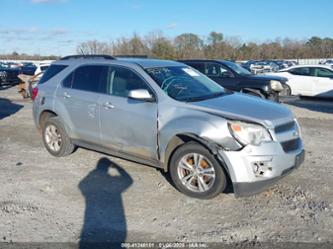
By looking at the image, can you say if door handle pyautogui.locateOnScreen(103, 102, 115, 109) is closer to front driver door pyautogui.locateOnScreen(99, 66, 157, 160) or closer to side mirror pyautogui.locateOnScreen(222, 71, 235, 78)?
front driver door pyautogui.locateOnScreen(99, 66, 157, 160)

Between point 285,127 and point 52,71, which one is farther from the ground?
point 52,71

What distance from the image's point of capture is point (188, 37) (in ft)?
215

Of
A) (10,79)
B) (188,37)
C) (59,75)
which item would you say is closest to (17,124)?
(59,75)

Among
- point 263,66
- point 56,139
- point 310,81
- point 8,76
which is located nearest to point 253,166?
point 56,139

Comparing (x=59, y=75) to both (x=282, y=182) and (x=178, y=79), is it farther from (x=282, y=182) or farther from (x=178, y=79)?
(x=282, y=182)

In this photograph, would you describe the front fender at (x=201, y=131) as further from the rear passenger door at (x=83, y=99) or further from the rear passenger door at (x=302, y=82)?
the rear passenger door at (x=302, y=82)

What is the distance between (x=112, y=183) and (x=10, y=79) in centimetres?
2034

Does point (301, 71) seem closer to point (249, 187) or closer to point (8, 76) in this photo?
point (249, 187)

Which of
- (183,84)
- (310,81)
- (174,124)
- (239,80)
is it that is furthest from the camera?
(310,81)

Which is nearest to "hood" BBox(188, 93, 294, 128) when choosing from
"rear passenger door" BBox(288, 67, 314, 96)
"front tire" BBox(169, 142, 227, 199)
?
"front tire" BBox(169, 142, 227, 199)

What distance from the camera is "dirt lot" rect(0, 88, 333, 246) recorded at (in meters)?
3.96

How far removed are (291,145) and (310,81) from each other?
510 inches

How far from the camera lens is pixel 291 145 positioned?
483 centimetres

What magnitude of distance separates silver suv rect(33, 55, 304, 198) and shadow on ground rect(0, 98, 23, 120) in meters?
6.07
